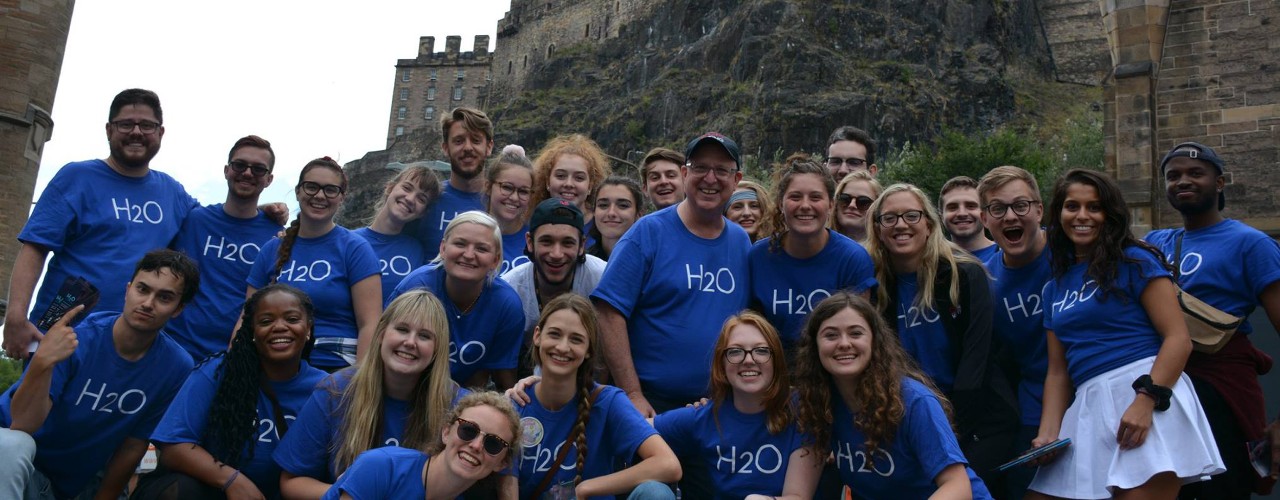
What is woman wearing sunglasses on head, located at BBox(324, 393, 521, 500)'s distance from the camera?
4199mm

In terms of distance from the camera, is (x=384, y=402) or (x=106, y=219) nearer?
(x=384, y=402)

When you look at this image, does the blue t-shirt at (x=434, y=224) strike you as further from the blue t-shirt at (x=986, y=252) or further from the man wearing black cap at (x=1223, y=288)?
the man wearing black cap at (x=1223, y=288)

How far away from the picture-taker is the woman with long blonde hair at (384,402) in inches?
181

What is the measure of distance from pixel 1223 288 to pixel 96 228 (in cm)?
573

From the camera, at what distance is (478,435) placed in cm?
421

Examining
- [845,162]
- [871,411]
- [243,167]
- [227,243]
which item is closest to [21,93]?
[227,243]

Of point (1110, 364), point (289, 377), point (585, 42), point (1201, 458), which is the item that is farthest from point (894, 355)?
point (585, 42)

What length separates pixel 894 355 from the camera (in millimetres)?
4477

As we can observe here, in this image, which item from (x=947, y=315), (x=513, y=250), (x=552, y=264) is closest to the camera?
(x=947, y=315)

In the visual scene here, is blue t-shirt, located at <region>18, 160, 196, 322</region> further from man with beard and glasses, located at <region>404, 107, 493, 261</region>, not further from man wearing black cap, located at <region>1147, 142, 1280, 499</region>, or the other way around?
man wearing black cap, located at <region>1147, 142, 1280, 499</region>

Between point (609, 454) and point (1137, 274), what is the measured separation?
8.00 feet

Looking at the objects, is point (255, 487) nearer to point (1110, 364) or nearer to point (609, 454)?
point (609, 454)

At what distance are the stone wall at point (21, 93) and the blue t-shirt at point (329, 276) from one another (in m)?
11.0

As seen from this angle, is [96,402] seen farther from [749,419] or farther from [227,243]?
[749,419]
